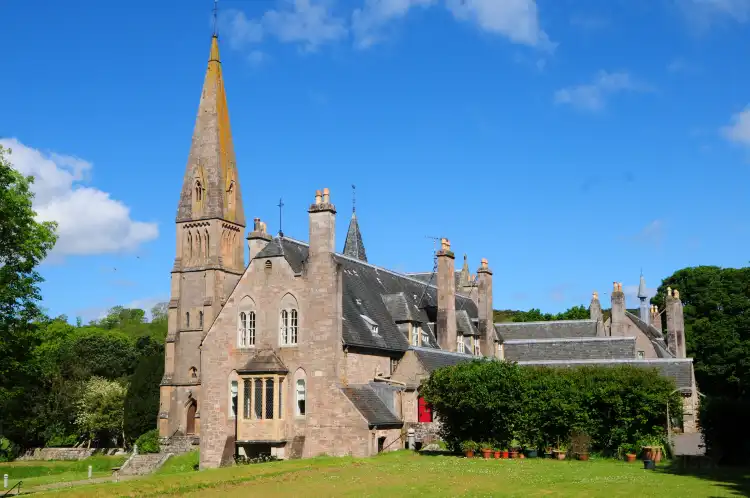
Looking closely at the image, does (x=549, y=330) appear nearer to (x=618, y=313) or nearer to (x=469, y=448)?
(x=618, y=313)

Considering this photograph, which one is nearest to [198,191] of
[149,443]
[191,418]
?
[191,418]

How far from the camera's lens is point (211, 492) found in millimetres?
27781

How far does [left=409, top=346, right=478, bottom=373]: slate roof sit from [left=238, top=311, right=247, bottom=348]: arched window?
9610mm

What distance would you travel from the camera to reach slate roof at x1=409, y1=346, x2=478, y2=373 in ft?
157

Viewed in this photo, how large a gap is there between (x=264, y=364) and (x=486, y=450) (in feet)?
39.2

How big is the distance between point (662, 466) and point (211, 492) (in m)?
17.7

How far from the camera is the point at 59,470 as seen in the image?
62344 millimetres

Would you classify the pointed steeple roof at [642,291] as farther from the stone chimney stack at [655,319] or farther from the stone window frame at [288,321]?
the stone window frame at [288,321]

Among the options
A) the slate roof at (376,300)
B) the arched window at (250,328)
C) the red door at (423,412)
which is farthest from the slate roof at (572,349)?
the arched window at (250,328)

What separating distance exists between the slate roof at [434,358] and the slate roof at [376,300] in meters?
1.00

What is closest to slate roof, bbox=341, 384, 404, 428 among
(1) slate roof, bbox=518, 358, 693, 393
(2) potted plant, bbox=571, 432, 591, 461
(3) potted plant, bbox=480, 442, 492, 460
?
(3) potted plant, bbox=480, 442, 492, 460

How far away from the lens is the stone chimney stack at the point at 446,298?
177 feet

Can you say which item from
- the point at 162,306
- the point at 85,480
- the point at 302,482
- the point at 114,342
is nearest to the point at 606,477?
the point at 302,482

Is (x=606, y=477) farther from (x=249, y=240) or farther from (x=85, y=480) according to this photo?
(x=85, y=480)
